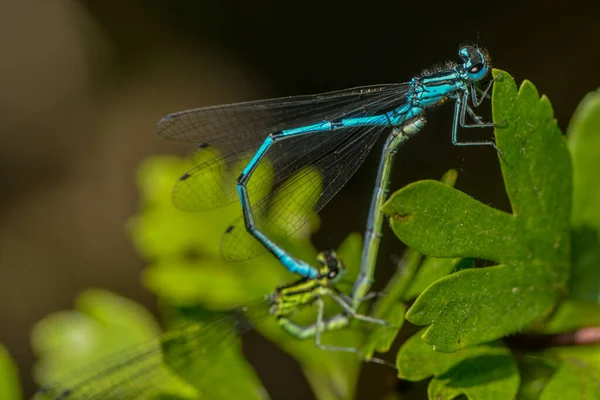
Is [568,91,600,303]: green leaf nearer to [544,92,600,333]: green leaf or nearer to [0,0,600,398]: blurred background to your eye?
[544,92,600,333]: green leaf

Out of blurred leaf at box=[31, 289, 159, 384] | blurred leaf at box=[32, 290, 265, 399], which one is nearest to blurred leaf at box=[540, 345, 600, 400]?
blurred leaf at box=[32, 290, 265, 399]

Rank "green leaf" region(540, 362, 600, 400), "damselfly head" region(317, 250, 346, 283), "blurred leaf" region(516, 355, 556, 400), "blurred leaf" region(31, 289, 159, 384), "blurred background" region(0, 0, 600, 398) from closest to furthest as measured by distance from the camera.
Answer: "green leaf" region(540, 362, 600, 400), "blurred leaf" region(516, 355, 556, 400), "damselfly head" region(317, 250, 346, 283), "blurred leaf" region(31, 289, 159, 384), "blurred background" region(0, 0, 600, 398)

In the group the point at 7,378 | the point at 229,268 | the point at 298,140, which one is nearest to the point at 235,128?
the point at 298,140

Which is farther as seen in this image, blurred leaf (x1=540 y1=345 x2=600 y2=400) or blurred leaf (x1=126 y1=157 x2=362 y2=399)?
blurred leaf (x1=126 y1=157 x2=362 y2=399)

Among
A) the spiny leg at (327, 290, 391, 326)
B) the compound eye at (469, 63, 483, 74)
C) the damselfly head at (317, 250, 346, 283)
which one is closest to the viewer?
the compound eye at (469, 63, 483, 74)

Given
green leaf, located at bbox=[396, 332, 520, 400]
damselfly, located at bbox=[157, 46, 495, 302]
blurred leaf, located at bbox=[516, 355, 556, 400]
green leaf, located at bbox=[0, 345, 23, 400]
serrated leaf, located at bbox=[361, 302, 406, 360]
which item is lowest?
blurred leaf, located at bbox=[516, 355, 556, 400]

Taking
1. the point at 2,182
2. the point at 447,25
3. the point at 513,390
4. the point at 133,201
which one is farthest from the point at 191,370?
the point at 2,182

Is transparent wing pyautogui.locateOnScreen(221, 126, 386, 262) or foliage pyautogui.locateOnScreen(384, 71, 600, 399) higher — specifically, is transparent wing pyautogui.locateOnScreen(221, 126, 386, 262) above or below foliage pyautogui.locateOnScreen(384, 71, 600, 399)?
above
